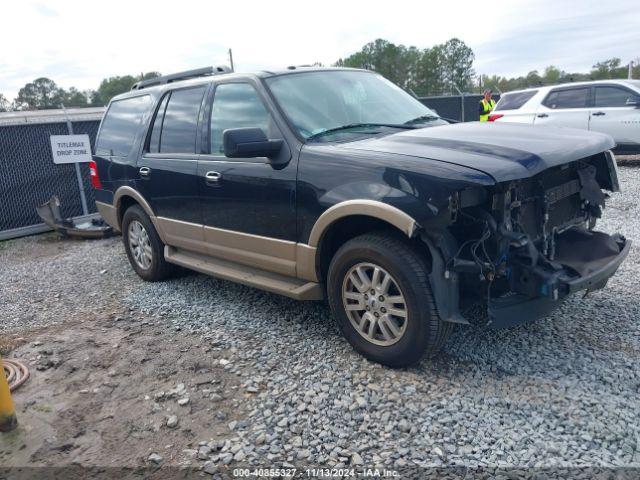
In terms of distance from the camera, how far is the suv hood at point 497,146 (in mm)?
3096

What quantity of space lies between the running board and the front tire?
11.3 inches

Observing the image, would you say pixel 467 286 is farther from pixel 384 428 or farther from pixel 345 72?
pixel 345 72

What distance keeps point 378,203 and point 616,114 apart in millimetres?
9605

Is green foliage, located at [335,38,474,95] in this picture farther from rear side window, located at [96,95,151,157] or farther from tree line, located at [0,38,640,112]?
rear side window, located at [96,95,151,157]

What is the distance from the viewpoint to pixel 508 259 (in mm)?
3283

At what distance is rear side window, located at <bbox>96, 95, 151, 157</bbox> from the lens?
5.84m

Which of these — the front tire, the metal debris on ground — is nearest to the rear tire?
the metal debris on ground

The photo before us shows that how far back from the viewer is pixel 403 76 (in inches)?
2029

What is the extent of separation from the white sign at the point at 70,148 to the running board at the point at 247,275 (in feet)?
16.4

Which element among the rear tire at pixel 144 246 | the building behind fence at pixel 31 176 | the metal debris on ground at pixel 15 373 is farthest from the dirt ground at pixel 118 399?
the building behind fence at pixel 31 176

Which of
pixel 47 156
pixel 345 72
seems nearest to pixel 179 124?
pixel 345 72

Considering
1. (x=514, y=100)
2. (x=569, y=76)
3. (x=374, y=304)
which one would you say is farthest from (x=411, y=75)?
(x=374, y=304)

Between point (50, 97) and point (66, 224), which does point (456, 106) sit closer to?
point (66, 224)

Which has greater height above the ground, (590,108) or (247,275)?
(590,108)
